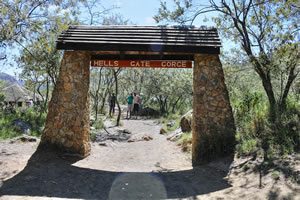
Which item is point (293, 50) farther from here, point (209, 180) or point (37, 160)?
point (37, 160)

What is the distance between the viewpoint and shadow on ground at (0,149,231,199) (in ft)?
15.9

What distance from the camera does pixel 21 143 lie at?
787cm

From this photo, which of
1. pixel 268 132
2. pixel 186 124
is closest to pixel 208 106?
pixel 268 132

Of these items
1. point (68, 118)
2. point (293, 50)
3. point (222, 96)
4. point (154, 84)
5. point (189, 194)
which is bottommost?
point (189, 194)

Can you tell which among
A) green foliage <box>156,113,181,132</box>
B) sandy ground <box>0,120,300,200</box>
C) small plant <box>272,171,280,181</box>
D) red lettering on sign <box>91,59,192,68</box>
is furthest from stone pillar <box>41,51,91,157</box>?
green foliage <box>156,113,181,132</box>

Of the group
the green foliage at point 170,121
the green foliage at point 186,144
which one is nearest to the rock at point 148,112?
the green foliage at point 170,121

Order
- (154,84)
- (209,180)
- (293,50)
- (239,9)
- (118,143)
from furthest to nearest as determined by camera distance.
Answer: (154,84)
(118,143)
(239,9)
(293,50)
(209,180)

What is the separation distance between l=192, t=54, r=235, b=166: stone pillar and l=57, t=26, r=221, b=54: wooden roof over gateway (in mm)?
468

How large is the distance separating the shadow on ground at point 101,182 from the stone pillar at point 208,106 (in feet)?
2.70

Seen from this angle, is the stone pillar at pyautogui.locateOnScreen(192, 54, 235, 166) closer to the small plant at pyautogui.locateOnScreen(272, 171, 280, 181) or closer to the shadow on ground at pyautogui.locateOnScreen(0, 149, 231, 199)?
the shadow on ground at pyautogui.locateOnScreen(0, 149, 231, 199)

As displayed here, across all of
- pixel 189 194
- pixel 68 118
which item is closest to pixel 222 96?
pixel 189 194

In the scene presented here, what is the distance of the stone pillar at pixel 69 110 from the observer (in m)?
7.23

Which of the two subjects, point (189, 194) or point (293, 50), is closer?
point (189, 194)

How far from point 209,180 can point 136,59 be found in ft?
14.9
